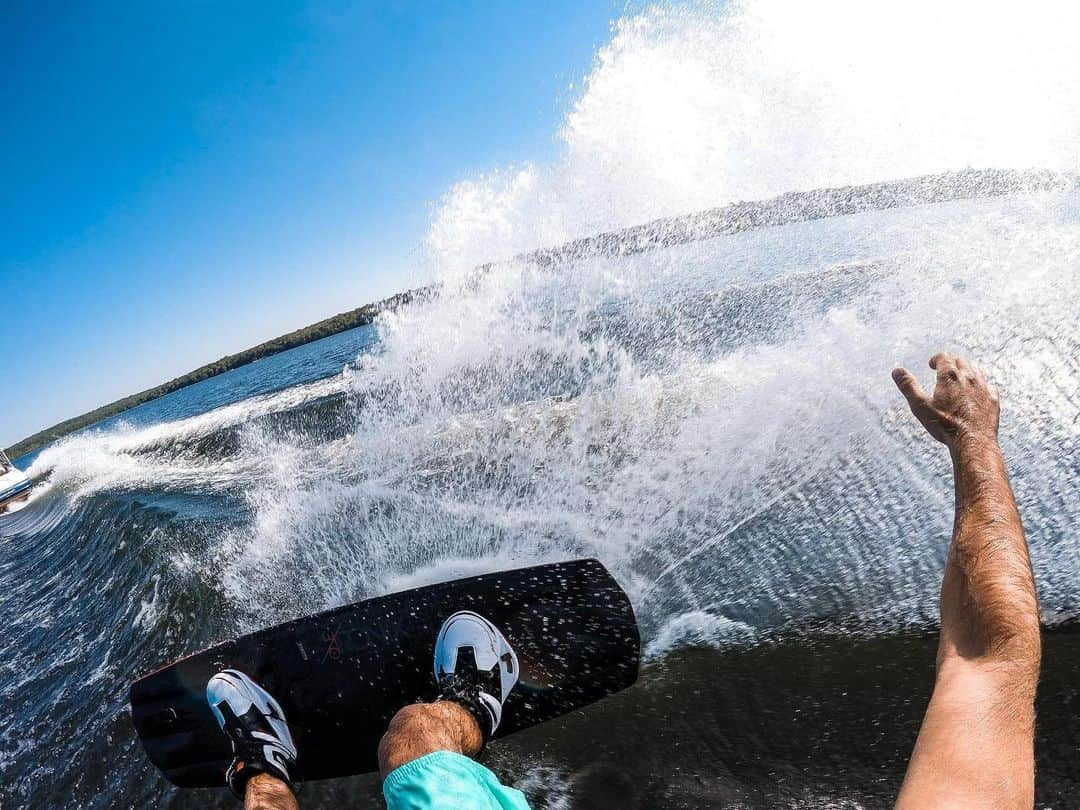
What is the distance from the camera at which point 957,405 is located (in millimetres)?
1884

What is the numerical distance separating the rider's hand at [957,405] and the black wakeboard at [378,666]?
2005 millimetres

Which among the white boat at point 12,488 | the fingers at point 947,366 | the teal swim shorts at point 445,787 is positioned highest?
the white boat at point 12,488

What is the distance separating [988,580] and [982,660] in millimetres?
212

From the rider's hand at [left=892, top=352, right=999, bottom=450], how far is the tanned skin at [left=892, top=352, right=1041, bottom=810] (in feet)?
0.04

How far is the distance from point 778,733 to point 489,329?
35.6 ft

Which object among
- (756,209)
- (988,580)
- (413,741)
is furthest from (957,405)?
(756,209)

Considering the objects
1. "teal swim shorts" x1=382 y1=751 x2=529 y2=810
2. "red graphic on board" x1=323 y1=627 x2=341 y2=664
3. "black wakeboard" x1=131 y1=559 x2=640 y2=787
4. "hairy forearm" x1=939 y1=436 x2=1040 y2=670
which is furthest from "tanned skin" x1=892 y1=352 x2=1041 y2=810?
"red graphic on board" x1=323 y1=627 x2=341 y2=664

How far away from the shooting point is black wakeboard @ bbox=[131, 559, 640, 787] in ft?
10.9

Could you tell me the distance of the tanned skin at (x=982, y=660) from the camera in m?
1.11

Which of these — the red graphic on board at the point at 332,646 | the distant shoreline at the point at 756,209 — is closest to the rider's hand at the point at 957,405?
the red graphic on board at the point at 332,646

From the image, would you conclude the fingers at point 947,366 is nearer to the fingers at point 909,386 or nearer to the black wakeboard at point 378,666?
the fingers at point 909,386

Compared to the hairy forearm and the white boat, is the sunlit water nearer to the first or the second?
the hairy forearm

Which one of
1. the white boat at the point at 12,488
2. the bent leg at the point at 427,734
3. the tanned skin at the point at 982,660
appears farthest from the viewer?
the white boat at the point at 12,488

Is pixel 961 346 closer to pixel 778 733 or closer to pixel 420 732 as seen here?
pixel 778 733
